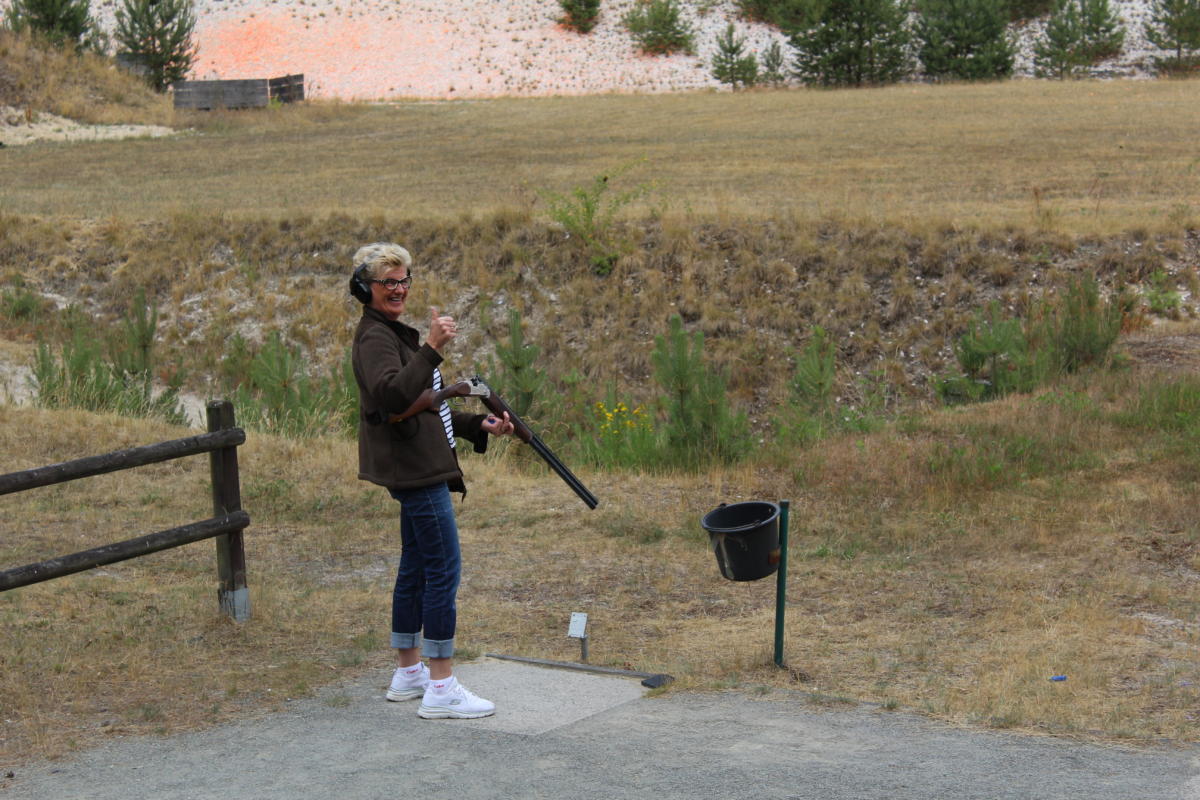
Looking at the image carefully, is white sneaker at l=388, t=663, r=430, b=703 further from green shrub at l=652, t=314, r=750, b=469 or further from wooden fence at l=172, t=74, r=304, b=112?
wooden fence at l=172, t=74, r=304, b=112

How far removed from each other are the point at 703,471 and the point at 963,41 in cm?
4257

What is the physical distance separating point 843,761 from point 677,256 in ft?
53.2

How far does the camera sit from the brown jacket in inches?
217

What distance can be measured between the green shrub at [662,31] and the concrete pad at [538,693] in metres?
59.8

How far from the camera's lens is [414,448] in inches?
221

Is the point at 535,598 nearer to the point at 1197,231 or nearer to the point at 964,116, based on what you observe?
the point at 1197,231

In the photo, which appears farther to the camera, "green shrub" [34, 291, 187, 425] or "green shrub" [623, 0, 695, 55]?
"green shrub" [623, 0, 695, 55]

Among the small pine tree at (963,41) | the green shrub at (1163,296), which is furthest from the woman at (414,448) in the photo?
the small pine tree at (963,41)

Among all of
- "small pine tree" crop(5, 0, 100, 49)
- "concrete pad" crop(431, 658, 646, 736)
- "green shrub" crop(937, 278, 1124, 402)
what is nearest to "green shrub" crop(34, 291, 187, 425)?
"concrete pad" crop(431, 658, 646, 736)

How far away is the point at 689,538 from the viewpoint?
950 cm

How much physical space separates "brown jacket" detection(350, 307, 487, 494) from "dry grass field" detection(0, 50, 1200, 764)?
53.0 inches

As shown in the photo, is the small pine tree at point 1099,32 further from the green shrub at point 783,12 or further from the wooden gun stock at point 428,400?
the wooden gun stock at point 428,400

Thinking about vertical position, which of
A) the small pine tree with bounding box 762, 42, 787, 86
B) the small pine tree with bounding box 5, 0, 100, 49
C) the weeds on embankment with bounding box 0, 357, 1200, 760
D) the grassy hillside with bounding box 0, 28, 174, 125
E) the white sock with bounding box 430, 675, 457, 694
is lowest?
the weeds on embankment with bounding box 0, 357, 1200, 760

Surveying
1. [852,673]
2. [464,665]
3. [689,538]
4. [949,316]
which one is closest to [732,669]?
[852,673]
